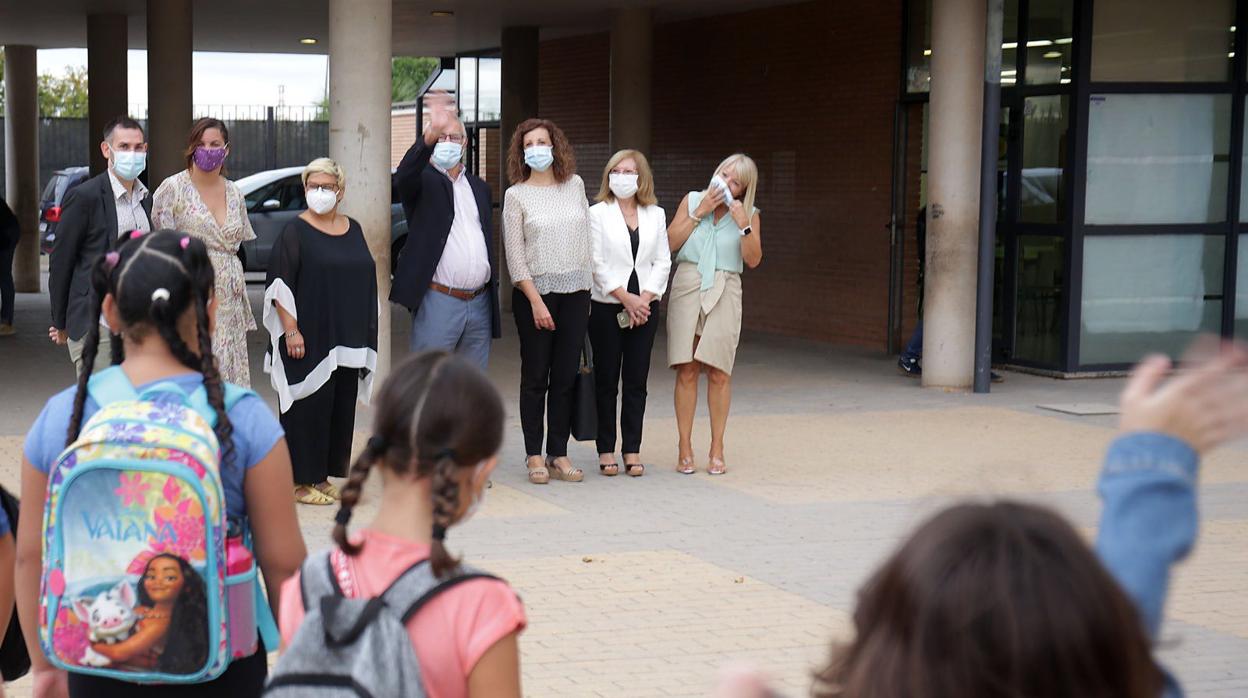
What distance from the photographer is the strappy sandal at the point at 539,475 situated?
927cm

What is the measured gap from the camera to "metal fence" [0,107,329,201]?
Result: 36.5 metres

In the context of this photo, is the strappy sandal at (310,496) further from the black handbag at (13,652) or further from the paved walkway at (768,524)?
the black handbag at (13,652)

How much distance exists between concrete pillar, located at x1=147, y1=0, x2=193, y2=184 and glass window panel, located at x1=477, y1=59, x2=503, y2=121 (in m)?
6.71

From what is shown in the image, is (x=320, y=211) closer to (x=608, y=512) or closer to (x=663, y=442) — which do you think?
(x=608, y=512)

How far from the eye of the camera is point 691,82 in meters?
20.1

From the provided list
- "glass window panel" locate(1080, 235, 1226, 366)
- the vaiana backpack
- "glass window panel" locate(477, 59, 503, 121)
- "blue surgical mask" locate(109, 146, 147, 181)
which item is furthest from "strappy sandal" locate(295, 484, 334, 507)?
"glass window panel" locate(477, 59, 503, 121)

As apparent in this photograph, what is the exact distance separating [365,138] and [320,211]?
3610mm

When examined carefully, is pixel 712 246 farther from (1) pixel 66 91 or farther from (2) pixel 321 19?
(1) pixel 66 91

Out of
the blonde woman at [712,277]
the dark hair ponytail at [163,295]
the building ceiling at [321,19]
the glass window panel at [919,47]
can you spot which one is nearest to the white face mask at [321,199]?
the blonde woman at [712,277]

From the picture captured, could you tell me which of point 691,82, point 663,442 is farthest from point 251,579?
point 691,82

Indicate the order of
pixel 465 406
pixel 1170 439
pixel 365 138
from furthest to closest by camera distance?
pixel 365 138 → pixel 465 406 → pixel 1170 439

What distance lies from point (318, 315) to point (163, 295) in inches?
202

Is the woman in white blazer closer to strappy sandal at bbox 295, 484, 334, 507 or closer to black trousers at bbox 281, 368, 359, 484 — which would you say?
black trousers at bbox 281, 368, 359, 484

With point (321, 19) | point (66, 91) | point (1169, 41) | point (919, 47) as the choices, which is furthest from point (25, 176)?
point (66, 91)
